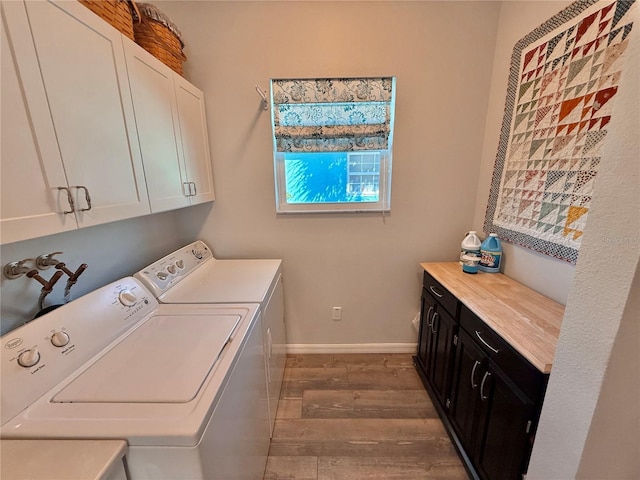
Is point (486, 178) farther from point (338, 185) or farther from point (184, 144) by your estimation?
point (184, 144)

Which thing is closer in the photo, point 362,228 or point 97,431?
point 97,431

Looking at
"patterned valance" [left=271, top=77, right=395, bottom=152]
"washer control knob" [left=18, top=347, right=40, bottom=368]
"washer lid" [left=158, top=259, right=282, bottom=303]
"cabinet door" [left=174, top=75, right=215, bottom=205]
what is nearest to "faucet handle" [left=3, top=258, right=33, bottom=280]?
"washer control knob" [left=18, top=347, right=40, bottom=368]

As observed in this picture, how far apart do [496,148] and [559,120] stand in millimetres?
507

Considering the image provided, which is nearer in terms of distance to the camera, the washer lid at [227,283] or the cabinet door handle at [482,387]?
the cabinet door handle at [482,387]

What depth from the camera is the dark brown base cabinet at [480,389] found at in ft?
3.25

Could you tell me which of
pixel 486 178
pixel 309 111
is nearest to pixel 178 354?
pixel 309 111

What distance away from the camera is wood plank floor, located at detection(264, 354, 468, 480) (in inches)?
56.6

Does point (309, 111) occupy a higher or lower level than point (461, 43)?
lower

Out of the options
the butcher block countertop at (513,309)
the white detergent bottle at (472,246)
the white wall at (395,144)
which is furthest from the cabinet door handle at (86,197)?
the white detergent bottle at (472,246)

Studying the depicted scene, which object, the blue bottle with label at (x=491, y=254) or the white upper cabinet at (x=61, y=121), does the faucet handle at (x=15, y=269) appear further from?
the blue bottle with label at (x=491, y=254)

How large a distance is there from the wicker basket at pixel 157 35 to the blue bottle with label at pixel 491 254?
7.62 feet

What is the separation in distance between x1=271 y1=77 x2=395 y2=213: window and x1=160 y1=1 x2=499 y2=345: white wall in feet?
0.28

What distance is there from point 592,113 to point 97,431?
2150 mm

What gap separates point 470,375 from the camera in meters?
1.35
